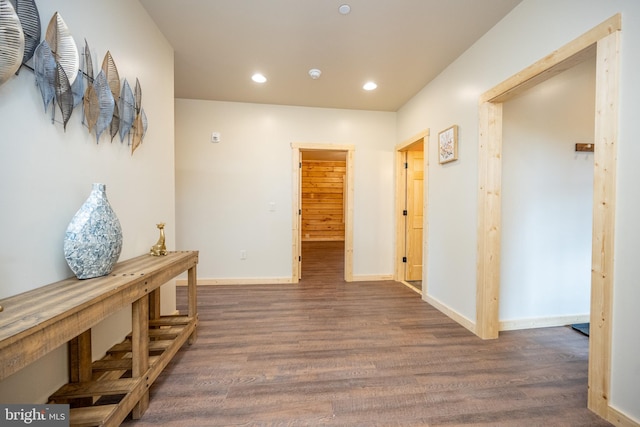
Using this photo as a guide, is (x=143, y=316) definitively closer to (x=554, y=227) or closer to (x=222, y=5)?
(x=222, y=5)

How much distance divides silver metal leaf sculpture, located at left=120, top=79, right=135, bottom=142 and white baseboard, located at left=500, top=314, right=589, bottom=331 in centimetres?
342

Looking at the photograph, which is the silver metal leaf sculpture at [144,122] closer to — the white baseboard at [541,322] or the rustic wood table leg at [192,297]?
the rustic wood table leg at [192,297]

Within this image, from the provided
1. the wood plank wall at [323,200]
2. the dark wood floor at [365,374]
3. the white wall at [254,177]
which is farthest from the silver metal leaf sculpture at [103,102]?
the wood plank wall at [323,200]

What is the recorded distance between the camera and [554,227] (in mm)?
2383

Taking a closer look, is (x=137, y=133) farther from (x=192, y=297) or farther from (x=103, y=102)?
(x=192, y=297)

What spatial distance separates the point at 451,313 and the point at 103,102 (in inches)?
130

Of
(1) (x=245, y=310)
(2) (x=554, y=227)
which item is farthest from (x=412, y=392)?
(2) (x=554, y=227)

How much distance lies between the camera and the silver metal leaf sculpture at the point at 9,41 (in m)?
0.91

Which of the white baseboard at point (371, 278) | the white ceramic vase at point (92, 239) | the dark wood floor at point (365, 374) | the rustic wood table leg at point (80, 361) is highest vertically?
the white ceramic vase at point (92, 239)

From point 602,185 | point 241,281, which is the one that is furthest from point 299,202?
point 602,185

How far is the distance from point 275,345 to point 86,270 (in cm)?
137

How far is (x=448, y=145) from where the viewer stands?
261cm

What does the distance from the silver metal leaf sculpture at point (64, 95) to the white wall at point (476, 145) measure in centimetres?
274

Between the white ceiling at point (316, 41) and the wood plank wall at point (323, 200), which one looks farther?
the wood plank wall at point (323, 200)
